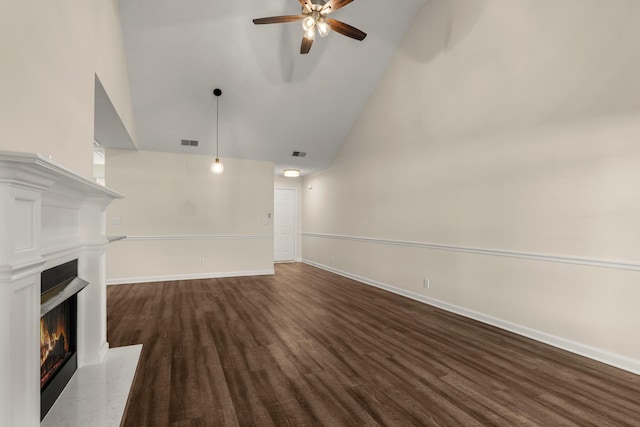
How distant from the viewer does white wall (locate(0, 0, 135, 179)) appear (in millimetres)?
1354

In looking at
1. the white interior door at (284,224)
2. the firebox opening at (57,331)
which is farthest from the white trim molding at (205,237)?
the firebox opening at (57,331)

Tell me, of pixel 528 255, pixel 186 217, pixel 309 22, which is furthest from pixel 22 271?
pixel 186 217

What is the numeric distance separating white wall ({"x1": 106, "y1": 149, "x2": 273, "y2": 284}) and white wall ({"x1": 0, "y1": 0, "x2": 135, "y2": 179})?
3544mm

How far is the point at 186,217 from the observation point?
20.9 feet

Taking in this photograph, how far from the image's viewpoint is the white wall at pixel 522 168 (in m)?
2.68

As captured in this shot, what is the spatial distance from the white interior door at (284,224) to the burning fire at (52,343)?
670 cm

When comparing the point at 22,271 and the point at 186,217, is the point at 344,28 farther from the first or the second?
the point at 186,217

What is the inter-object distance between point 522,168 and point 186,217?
5861 mm

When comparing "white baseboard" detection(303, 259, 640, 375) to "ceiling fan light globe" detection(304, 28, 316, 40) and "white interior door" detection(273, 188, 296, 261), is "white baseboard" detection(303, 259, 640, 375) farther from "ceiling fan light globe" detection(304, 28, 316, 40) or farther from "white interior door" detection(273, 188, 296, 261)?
"white interior door" detection(273, 188, 296, 261)

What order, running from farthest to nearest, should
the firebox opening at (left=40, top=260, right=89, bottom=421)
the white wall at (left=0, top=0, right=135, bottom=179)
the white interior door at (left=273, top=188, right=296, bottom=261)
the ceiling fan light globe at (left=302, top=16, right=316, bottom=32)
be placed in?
1. the white interior door at (left=273, top=188, right=296, bottom=261)
2. the ceiling fan light globe at (left=302, top=16, right=316, bottom=32)
3. the firebox opening at (left=40, top=260, right=89, bottom=421)
4. the white wall at (left=0, top=0, right=135, bottom=179)

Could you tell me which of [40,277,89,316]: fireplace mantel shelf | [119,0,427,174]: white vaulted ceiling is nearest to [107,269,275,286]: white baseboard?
[119,0,427,174]: white vaulted ceiling

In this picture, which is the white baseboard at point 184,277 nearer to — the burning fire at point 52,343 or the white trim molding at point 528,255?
the white trim molding at point 528,255

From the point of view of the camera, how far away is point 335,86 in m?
5.44

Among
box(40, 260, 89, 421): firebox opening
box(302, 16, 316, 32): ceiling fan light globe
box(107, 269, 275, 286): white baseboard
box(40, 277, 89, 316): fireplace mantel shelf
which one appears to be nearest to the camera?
box(40, 277, 89, 316): fireplace mantel shelf
